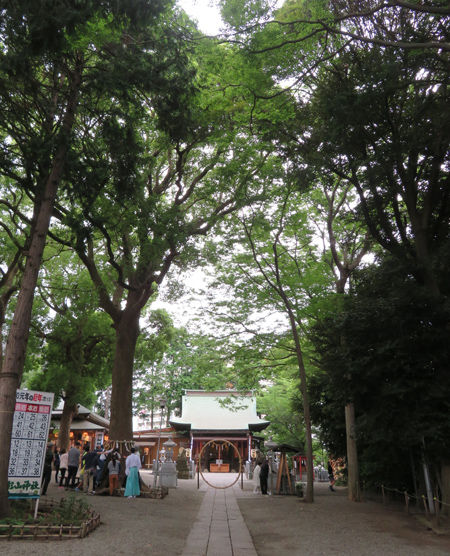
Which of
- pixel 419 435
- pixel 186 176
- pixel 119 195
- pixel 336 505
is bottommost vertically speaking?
pixel 336 505

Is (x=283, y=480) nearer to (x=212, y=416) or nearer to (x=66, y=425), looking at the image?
(x=66, y=425)

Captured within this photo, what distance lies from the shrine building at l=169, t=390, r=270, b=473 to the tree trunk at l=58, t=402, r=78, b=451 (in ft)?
34.9

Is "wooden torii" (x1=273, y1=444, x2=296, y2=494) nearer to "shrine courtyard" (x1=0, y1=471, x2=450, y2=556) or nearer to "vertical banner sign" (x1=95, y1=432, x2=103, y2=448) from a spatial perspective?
"shrine courtyard" (x1=0, y1=471, x2=450, y2=556)

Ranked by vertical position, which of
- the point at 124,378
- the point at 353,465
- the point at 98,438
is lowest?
the point at 353,465

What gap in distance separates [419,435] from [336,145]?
21.5 ft

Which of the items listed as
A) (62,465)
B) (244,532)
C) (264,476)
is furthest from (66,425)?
(244,532)

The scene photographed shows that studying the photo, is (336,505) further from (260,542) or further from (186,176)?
(186,176)

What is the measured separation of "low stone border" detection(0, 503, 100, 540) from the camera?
6.18m

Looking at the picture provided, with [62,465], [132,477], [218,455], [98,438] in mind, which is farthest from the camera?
[218,455]

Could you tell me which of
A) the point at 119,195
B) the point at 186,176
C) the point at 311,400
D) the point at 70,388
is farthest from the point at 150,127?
the point at 70,388

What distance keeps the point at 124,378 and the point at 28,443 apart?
19.7 feet

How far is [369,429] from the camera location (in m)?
9.23

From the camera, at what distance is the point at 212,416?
33156 mm

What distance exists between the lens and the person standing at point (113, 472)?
503 inches
